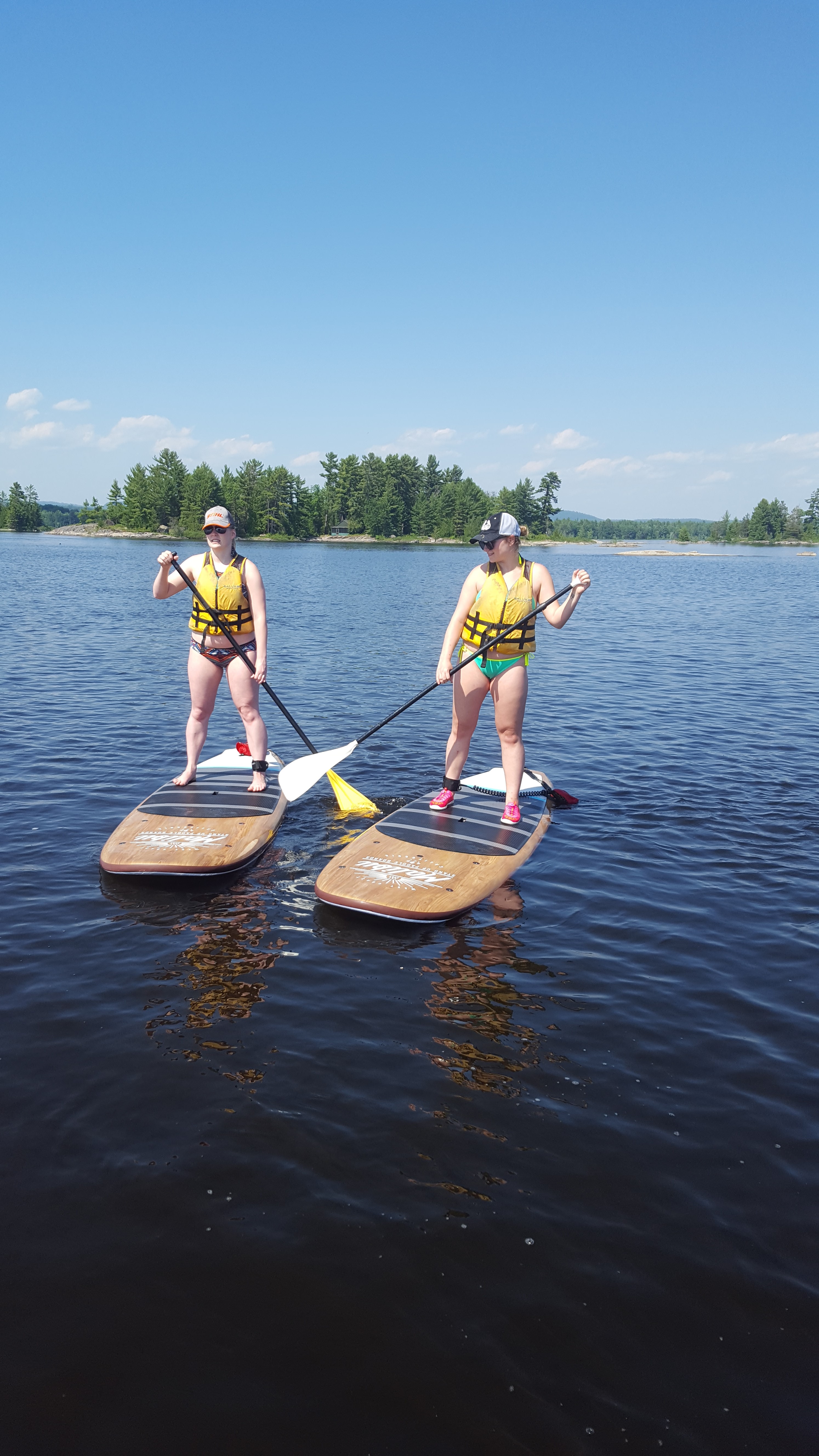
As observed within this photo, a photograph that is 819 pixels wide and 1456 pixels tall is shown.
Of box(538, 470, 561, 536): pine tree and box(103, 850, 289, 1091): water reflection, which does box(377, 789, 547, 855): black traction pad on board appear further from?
box(538, 470, 561, 536): pine tree

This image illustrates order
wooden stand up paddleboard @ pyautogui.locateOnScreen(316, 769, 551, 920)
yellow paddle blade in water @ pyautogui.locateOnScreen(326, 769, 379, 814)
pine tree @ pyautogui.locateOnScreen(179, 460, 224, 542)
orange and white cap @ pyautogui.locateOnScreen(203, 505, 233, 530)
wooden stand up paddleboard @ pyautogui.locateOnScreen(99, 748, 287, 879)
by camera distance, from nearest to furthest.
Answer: wooden stand up paddleboard @ pyautogui.locateOnScreen(316, 769, 551, 920) < wooden stand up paddleboard @ pyautogui.locateOnScreen(99, 748, 287, 879) < orange and white cap @ pyautogui.locateOnScreen(203, 505, 233, 530) < yellow paddle blade in water @ pyautogui.locateOnScreen(326, 769, 379, 814) < pine tree @ pyautogui.locateOnScreen(179, 460, 224, 542)

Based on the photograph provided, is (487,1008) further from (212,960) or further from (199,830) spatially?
(199,830)

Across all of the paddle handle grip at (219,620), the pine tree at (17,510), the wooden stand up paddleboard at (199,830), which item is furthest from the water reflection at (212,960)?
the pine tree at (17,510)

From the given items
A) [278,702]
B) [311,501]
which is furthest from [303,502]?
[278,702]

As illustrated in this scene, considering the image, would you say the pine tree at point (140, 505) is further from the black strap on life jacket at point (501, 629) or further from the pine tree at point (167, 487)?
the black strap on life jacket at point (501, 629)

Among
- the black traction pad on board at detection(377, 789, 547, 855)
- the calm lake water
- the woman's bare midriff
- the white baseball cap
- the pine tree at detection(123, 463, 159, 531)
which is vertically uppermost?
the pine tree at detection(123, 463, 159, 531)

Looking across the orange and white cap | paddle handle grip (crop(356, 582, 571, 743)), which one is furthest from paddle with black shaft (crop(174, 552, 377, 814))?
paddle handle grip (crop(356, 582, 571, 743))

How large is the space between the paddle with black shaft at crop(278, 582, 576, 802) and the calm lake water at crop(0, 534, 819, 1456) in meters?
0.48

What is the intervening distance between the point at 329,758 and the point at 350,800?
529mm

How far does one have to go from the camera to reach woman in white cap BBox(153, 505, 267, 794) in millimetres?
7617

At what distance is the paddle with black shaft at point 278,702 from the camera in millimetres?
7574

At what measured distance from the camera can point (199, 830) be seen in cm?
713

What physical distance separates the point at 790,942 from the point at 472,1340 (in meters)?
4.04

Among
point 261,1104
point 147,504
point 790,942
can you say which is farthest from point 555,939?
point 147,504
